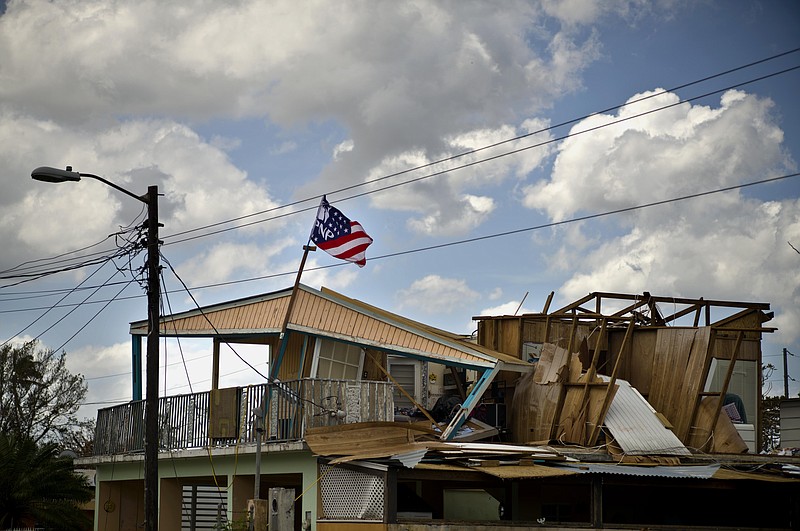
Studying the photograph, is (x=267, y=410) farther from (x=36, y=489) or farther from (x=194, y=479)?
(x=36, y=489)

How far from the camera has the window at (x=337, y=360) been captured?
81.1ft

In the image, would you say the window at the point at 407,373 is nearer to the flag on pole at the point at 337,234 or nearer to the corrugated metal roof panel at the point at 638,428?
the flag on pole at the point at 337,234

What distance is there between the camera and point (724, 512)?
25.6 metres

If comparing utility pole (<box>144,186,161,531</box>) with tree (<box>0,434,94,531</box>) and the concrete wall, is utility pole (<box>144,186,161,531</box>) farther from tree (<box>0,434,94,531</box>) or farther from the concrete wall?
tree (<box>0,434,94,531</box>)

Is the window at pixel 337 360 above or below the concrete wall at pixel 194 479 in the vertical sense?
above

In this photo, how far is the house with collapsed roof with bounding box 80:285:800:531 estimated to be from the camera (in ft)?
67.1

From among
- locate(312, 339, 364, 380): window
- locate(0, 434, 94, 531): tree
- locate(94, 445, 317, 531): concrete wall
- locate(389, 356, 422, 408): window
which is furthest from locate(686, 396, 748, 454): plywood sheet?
locate(0, 434, 94, 531): tree

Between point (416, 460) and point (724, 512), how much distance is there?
33.9 feet

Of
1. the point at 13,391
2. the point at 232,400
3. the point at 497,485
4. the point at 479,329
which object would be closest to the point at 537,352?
the point at 479,329

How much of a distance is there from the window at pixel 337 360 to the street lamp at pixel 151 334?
5242mm

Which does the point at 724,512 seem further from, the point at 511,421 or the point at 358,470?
the point at 358,470

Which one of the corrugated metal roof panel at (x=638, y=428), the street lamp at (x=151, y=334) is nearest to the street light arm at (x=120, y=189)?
the street lamp at (x=151, y=334)

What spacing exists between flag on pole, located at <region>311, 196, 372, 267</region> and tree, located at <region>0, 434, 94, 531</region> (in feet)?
37.1

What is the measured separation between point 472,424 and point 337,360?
11.6ft
